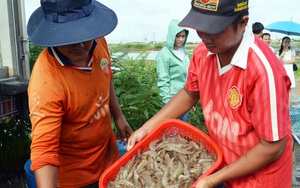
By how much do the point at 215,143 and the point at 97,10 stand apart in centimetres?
111

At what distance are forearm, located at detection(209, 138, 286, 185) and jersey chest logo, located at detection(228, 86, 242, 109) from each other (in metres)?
0.24

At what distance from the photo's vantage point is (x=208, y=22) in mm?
1732

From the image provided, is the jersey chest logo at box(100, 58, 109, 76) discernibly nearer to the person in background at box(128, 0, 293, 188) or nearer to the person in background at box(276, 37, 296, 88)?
the person in background at box(128, 0, 293, 188)

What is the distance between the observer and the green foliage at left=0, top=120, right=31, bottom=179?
3957mm

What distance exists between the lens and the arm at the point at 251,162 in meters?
1.76

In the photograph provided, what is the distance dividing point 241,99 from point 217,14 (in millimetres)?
465

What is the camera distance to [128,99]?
4.82 meters

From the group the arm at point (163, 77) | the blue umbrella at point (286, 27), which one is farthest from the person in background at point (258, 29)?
the blue umbrella at point (286, 27)

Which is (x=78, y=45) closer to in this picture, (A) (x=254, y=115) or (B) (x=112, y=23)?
(B) (x=112, y=23)

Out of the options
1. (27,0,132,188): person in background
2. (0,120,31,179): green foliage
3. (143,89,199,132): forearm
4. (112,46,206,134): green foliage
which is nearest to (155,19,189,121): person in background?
(112,46,206,134): green foliage

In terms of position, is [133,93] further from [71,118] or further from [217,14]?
[217,14]

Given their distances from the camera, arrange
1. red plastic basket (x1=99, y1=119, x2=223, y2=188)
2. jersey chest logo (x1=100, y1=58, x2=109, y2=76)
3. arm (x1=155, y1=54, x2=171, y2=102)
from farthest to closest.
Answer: arm (x1=155, y1=54, x2=171, y2=102), jersey chest logo (x1=100, y1=58, x2=109, y2=76), red plastic basket (x1=99, y1=119, x2=223, y2=188)

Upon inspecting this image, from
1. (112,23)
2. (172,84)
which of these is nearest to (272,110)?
(112,23)

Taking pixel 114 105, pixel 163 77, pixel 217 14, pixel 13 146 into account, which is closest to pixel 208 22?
pixel 217 14
